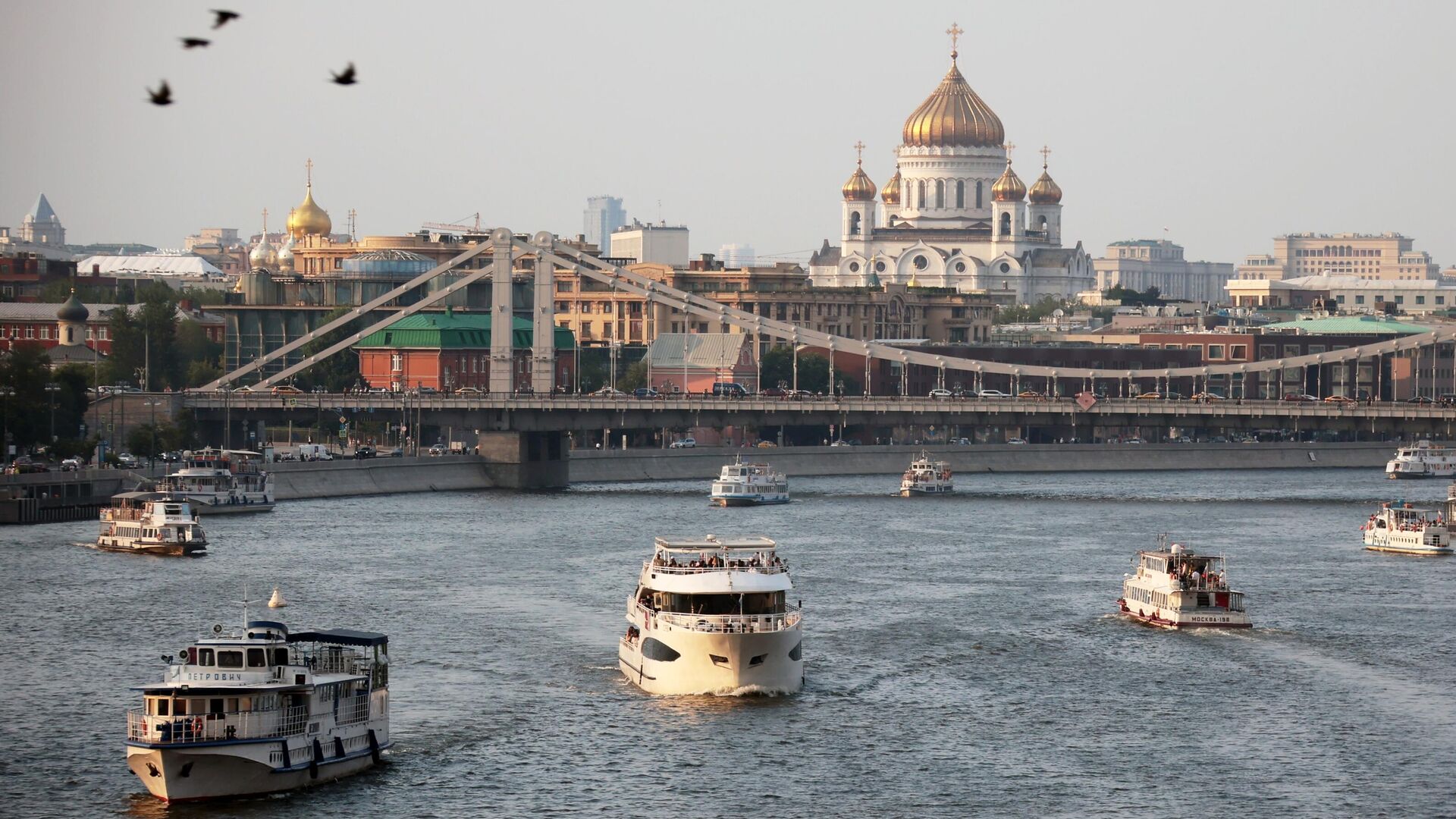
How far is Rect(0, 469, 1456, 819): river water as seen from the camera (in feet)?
154

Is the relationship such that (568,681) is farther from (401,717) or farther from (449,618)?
(449,618)

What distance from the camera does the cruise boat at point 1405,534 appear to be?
291 feet

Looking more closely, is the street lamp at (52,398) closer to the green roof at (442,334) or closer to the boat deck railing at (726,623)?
the green roof at (442,334)

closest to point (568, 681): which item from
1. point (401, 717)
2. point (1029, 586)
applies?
point (401, 717)

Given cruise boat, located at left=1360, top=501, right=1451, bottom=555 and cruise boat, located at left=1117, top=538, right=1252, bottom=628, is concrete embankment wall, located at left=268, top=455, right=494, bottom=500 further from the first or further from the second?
cruise boat, located at left=1117, top=538, right=1252, bottom=628

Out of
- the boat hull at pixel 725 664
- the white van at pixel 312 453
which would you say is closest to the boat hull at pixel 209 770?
the boat hull at pixel 725 664

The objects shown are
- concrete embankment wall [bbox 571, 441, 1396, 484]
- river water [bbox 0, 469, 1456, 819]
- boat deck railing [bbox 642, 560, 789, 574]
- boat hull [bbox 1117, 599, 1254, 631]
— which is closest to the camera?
river water [bbox 0, 469, 1456, 819]

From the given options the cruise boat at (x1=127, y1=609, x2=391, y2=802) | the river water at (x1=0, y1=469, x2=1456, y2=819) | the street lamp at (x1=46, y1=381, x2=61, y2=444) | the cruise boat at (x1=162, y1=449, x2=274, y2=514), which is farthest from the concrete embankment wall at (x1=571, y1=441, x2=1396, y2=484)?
the cruise boat at (x1=127, y1=609, x2=391, y2=802)

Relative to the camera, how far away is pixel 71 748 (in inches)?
1945

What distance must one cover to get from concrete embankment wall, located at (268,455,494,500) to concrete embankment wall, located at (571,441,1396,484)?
9.19m

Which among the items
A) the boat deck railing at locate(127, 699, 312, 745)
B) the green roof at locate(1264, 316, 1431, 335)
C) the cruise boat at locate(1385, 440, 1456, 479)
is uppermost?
the green roof at locate(1264, 316, 1431, 335)

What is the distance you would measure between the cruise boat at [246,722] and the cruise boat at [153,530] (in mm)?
36049

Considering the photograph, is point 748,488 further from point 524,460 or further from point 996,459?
point 996,459

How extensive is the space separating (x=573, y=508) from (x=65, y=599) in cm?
3726
